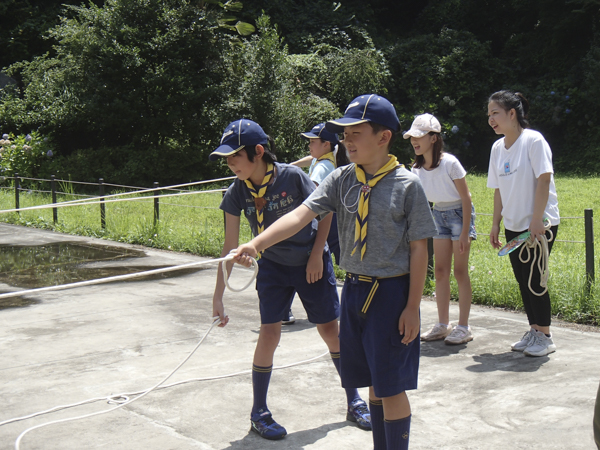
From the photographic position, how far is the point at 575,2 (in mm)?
21578

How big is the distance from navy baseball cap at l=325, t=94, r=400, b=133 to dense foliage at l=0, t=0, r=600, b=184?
1594 cm

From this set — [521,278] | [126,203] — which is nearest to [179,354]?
[521,278]

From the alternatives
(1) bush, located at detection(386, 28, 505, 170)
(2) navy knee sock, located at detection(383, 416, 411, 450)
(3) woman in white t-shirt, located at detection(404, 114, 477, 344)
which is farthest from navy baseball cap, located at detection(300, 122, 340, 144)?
(1) bush, located at detection(386, 28, 505, 170)

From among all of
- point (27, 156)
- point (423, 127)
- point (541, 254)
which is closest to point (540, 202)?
point (541, 254)

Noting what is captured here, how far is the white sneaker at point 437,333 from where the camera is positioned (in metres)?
5.36

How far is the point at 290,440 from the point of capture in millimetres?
3611

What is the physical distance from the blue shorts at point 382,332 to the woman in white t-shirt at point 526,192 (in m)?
2.15

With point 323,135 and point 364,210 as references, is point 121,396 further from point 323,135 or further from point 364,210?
point 323,135

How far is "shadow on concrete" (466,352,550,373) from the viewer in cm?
464

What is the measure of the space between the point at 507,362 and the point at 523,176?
4.33 feet

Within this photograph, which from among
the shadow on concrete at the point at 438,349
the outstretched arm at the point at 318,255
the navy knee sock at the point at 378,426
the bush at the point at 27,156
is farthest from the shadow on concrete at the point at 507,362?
the bush at the point at 27,156

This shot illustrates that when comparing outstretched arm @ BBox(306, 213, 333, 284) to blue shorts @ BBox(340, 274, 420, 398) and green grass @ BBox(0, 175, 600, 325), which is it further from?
green grass @ BBox(0, 175, 600, 325)

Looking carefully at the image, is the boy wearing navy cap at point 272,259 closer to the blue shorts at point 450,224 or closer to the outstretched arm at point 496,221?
the blue shorts at point 450,224

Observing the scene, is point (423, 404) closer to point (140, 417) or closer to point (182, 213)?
point (140, 417)
